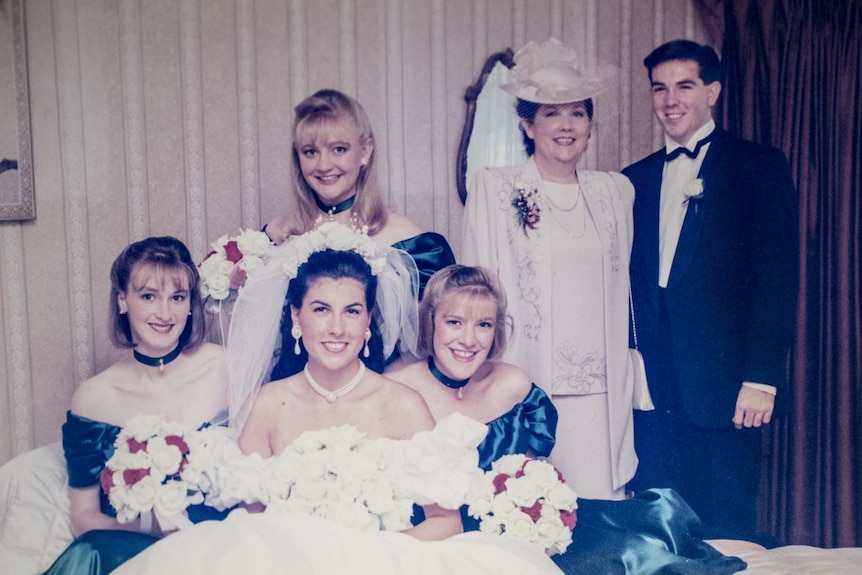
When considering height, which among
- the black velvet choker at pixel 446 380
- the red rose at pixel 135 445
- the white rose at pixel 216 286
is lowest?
the red rose at pixel 135 445

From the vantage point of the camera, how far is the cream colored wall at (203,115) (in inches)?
90.4

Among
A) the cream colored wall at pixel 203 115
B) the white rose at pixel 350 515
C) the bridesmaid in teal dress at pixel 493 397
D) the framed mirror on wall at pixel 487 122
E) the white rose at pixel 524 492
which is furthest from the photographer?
the framed mirror on wall at pixel 487 122

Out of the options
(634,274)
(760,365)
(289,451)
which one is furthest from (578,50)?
(289,451)

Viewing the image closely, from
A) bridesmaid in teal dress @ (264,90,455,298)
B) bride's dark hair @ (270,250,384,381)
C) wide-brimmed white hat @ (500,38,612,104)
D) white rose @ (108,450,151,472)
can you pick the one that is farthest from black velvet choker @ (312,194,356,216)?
white rose @ (108,450,151,472)

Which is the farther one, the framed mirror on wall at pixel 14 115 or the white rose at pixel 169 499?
the framed mirror on wall at pixel 14 115

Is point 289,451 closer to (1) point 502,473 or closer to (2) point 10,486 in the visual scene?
(1) point 502,473

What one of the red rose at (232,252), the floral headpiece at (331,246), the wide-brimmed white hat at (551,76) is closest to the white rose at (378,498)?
the floral headpiece at (331,246)

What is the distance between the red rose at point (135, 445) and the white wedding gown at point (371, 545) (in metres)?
0.28

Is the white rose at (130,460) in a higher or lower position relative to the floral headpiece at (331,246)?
lower

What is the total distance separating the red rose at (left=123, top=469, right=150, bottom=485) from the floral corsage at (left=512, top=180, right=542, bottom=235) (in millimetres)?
1276

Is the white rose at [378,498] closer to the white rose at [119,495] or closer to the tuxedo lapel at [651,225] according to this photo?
the white rose at [119,495]

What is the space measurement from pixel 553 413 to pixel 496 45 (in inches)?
47.4

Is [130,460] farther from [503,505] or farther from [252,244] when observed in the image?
[503,505]

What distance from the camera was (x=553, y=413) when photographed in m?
2.32
